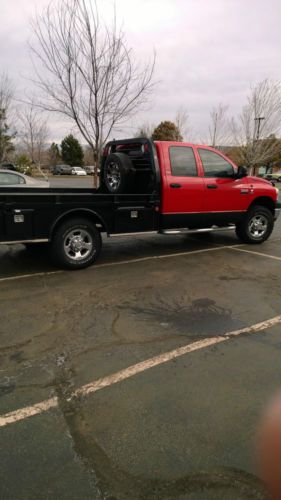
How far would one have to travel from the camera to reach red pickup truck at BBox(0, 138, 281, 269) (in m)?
5.58

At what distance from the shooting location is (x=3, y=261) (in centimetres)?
650

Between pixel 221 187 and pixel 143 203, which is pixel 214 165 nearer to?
pixel 221 187

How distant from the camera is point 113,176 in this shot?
7.11m

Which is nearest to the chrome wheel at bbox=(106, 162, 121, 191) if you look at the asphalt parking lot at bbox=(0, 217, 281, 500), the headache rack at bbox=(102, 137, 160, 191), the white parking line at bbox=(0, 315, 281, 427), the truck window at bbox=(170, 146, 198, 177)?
the headache rack at bbox=(102, 137, 160, 191)

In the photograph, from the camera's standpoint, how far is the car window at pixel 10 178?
30.3 feet

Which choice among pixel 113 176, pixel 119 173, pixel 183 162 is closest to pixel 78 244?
pixel 119 173

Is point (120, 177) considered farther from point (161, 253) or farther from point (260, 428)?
point (260, 428)

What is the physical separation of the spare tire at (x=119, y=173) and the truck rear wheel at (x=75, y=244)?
1.17 meters

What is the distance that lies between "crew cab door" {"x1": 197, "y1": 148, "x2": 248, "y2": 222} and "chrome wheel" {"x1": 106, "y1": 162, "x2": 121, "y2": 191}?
63.7 inches

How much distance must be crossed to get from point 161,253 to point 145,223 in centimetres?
102

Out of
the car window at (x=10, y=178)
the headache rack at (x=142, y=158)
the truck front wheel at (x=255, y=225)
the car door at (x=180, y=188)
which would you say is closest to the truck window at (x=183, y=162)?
the car door at (x=180, y=188)

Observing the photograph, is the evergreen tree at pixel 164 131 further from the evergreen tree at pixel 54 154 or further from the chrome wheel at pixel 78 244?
the chrome wheel at pixel 78 244

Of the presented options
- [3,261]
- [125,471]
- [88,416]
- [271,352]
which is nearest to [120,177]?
[3,261]

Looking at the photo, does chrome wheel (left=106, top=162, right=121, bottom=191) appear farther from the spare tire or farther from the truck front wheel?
the truck front wheel
